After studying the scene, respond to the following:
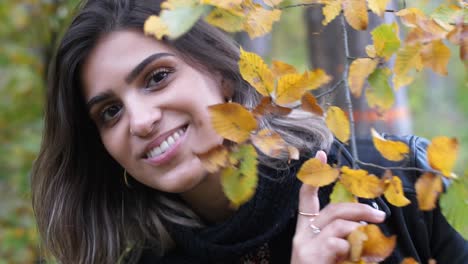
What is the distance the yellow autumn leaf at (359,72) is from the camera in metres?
1.33

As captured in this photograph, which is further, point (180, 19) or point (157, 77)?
point (157, 77)

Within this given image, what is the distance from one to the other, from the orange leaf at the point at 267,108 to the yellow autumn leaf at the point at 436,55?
282 millimetres

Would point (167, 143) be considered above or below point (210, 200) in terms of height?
above

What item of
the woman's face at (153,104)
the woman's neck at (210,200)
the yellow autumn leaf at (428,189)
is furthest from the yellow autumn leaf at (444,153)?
the woman's neck at (210,200)

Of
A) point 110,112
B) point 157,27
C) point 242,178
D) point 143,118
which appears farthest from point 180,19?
point 110,112

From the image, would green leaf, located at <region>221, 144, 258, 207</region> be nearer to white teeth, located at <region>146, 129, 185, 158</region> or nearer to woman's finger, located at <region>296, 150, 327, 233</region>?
woman's finger, located at <region>296, 150, 327, 233</region>

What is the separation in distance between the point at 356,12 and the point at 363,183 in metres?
0.35

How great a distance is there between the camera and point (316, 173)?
137 cm

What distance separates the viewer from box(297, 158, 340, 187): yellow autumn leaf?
1361mm

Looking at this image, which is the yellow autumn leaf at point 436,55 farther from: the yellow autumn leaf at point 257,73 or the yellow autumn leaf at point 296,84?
the yellow autumn leaf at point 257,73

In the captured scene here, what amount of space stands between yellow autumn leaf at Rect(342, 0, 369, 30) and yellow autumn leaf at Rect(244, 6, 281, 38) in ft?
0.46

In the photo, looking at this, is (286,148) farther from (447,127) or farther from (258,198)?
(447,127)

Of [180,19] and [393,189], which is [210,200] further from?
[180,19]

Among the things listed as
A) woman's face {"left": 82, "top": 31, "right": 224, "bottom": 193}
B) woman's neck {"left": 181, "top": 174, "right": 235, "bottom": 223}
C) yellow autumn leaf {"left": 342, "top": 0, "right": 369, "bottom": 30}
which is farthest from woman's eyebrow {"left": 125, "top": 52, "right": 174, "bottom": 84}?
yellow autumn leaf {"left": 342, "top": 0, "right": 369, "bottom": 30}
